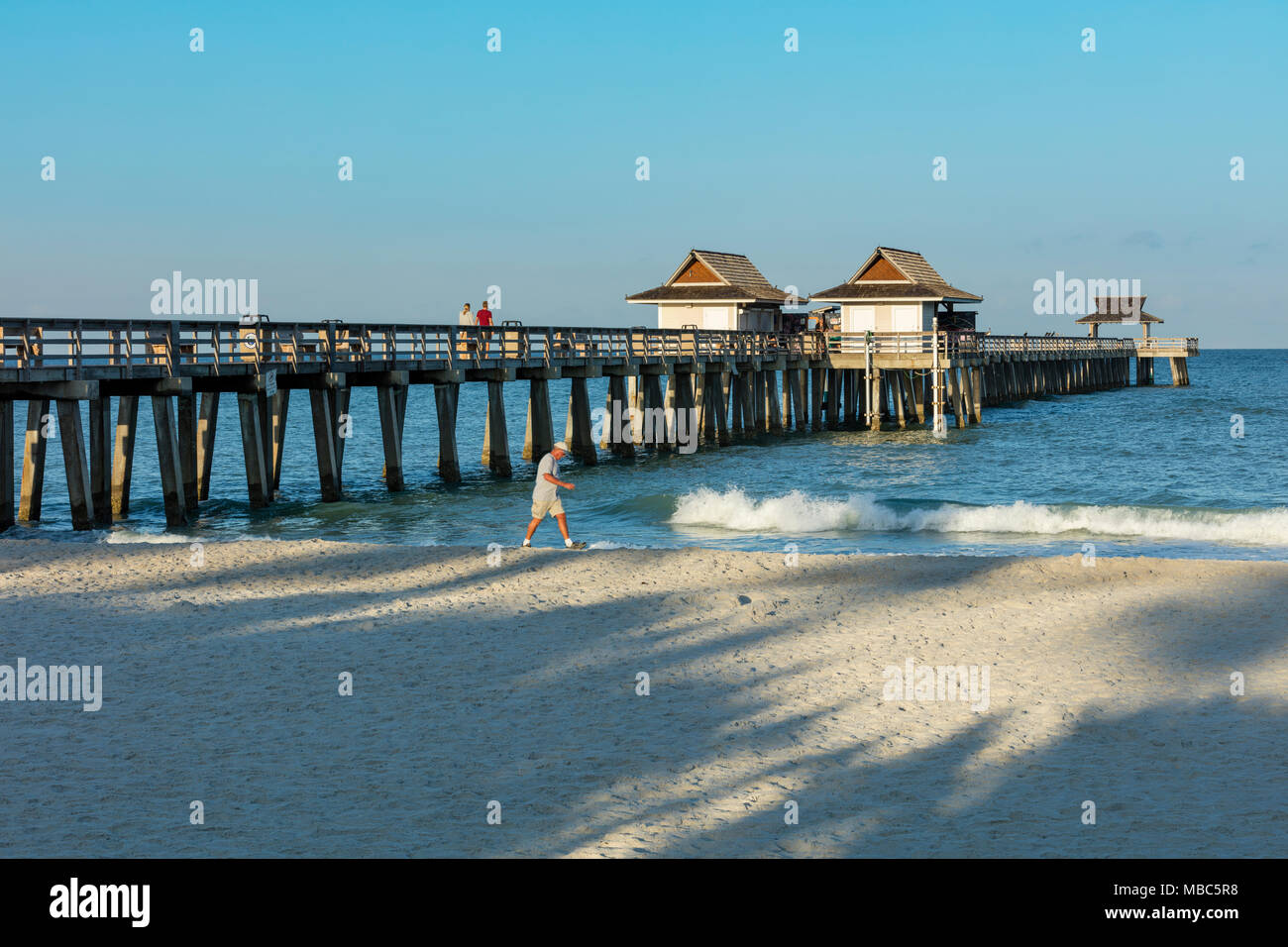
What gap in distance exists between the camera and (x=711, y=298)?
152 ft

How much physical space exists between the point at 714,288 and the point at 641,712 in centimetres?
3879

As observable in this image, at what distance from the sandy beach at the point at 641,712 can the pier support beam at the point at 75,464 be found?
4.10 m

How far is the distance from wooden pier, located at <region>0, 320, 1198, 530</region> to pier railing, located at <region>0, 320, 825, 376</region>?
1.9 inches

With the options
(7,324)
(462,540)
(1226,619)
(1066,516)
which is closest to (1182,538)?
(1066,516)

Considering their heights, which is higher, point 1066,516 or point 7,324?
point 7,324

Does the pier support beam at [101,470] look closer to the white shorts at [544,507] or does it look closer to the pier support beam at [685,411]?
the white shorts at [544,507]

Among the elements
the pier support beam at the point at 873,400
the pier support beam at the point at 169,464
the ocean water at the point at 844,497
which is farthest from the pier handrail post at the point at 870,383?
the pier support beam at the point at 169,464

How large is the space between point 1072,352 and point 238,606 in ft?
222

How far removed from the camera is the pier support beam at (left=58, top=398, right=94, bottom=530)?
18.7 m

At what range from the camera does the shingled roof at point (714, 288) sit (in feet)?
152

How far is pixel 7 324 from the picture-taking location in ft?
58.1

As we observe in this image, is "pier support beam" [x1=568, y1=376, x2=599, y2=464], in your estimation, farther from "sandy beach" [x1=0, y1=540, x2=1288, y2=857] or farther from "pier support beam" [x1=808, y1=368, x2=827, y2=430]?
"sandy beach" [x1=0, y1=540, x2=1288, y2=857]
